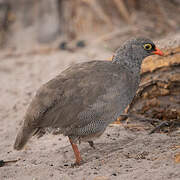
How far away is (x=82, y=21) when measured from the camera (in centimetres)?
1080

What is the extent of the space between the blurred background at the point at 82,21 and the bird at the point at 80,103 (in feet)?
18.8

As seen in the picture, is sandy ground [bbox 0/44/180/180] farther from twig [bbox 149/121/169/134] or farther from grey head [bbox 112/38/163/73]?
grey head [bbox 112/38/163/73]

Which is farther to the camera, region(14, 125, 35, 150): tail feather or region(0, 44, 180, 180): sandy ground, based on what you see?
region(14, 125, 35, 150): tail feather

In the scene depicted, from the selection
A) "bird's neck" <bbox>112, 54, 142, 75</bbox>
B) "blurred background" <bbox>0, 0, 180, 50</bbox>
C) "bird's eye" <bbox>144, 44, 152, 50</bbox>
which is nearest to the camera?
"bird's neck" <bbox>112, 54, 142, 75</bbox>

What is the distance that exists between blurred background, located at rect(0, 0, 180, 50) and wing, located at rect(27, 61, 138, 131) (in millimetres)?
5784

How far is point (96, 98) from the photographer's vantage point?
3693 mm

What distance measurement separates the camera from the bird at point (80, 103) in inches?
145

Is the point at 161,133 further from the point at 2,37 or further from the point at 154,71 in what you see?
the point at 2,37

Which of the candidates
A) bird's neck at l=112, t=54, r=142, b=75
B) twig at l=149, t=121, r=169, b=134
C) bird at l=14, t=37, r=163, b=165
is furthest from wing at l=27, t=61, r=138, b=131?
twig at l=149, t=121, r=169, b=134

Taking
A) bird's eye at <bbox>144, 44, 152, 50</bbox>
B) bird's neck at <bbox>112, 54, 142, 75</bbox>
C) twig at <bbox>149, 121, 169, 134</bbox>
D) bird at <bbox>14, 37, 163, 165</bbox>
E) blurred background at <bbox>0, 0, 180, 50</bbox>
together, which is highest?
blurred background at <bbox>0, 0, 180, 50</bbox>

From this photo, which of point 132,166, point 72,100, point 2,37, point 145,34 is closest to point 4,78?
point 2,37

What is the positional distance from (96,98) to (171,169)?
3.77ft

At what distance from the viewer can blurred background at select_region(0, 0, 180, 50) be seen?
32.0 ft

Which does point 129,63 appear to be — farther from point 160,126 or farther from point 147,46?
point 160,126
